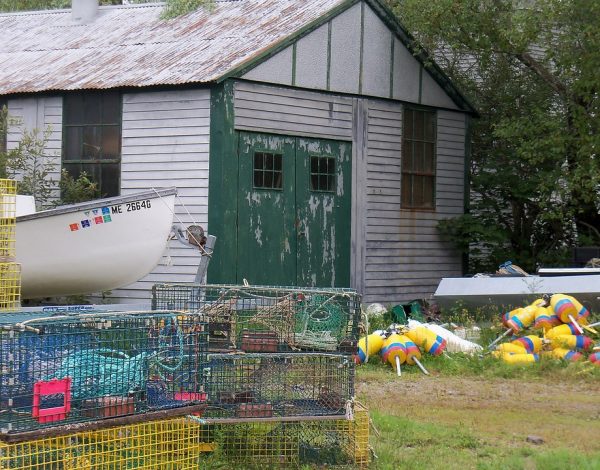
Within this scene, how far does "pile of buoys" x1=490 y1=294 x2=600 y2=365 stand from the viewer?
11.9 m

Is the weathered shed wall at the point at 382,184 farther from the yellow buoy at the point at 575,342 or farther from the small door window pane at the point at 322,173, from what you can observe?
the yellow buoy at the point at 575,342

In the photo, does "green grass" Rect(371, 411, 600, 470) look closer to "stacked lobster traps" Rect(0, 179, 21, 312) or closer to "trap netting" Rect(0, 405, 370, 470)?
"trap netting" Rect(0, 405, 370, 470)

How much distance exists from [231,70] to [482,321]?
4803 mm

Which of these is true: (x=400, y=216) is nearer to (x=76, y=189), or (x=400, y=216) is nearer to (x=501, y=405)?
(x=76, y=189)

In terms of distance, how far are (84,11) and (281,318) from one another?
12.9 m

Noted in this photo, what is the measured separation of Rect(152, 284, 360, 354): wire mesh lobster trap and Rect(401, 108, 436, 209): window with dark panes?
9559 mm

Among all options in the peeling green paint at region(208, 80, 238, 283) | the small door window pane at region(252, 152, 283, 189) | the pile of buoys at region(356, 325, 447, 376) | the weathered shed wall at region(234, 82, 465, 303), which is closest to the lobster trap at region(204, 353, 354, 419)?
the pile of buoys at region(356, 325, 447, 376)

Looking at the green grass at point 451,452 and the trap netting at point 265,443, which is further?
the green grass at point 451,452

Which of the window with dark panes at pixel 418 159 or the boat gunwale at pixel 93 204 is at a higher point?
the window with dark panes at pixel 418 159

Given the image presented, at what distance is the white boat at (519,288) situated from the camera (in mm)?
13680

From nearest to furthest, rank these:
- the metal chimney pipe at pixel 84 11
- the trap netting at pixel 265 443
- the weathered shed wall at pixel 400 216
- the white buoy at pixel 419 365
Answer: the trap netting at pixel 265 443, the white buoy at pixel 419 365, the weathered shed wall at pixel 400 216, the metal chimney pipe at pixel 84 11

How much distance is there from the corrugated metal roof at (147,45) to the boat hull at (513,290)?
169 inches

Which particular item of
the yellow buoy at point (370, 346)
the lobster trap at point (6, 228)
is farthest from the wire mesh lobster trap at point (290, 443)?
the lobster trap at point (6, 228)

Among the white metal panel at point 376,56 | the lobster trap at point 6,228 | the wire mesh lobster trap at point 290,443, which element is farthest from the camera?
the white metal panel at point 376,56
